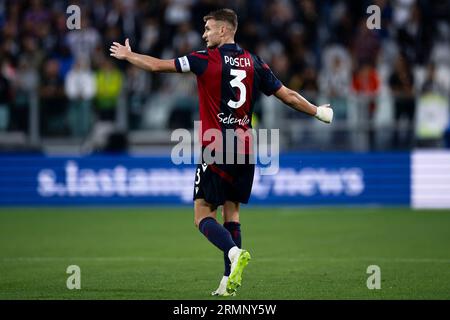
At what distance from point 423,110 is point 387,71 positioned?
2.01m

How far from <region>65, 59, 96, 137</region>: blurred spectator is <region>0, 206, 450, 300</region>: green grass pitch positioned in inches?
68.2

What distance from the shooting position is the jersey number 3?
8.98m

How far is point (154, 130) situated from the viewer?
19516mm

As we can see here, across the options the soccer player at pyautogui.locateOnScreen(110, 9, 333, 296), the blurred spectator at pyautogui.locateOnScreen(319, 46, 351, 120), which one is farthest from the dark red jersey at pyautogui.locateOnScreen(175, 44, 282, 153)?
the blurred spectator at pyautogui.locateOnScreen(319, 46, 351, 120)

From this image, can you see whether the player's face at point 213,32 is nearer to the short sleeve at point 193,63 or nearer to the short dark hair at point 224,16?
the short dark hair at point 224,16

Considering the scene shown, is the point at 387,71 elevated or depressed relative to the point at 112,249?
elevated

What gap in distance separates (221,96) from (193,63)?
0.40 meters

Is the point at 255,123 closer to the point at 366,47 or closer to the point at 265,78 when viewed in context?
the point at 366,47

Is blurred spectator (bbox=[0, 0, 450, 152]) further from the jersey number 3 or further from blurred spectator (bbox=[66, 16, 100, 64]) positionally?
the jersey number 3

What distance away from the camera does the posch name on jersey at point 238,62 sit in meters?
8.97

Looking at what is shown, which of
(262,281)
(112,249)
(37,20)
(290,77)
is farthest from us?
(37,20)

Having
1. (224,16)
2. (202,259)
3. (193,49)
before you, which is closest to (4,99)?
(193,49)
